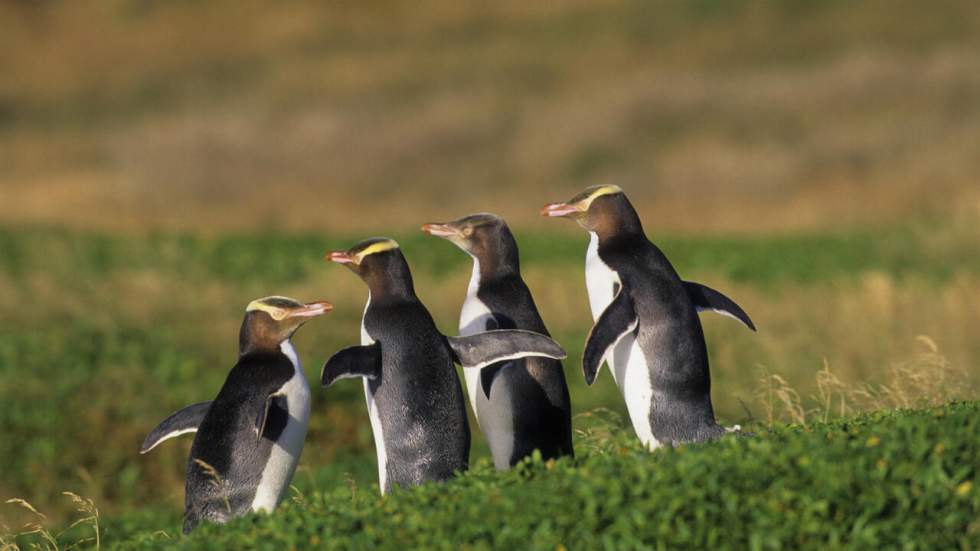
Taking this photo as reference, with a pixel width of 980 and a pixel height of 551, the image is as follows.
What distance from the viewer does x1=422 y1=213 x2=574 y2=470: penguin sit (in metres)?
8.35

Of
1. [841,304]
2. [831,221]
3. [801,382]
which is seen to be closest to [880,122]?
[831,221]

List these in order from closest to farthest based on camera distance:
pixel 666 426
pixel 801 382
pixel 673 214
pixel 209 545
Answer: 1. pixel 209 545
2. pixel 666 426
3. pixel 801 382
4. pixel 673 214

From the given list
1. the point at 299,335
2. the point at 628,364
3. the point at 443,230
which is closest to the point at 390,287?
the point at 443,230

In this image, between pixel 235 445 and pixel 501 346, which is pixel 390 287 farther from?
pixel 235 445

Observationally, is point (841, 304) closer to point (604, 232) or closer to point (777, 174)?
point (604, 232)

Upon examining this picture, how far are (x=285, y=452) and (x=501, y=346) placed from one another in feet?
4.28

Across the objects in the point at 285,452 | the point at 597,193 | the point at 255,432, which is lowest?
the point at 285,452

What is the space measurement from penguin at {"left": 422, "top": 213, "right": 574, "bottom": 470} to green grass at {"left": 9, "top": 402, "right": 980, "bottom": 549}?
4.06 ft

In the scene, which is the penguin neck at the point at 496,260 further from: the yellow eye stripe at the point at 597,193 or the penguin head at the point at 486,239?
the yellow eye stripe at the point at 597,193

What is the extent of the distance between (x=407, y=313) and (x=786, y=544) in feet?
8.97

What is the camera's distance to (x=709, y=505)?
636 centimetres

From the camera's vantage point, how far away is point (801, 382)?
54.7ft

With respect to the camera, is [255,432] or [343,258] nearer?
[255,432]

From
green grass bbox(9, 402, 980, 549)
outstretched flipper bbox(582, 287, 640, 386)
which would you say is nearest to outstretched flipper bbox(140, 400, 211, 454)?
green grass bbox(9, 402, 980, 549)
